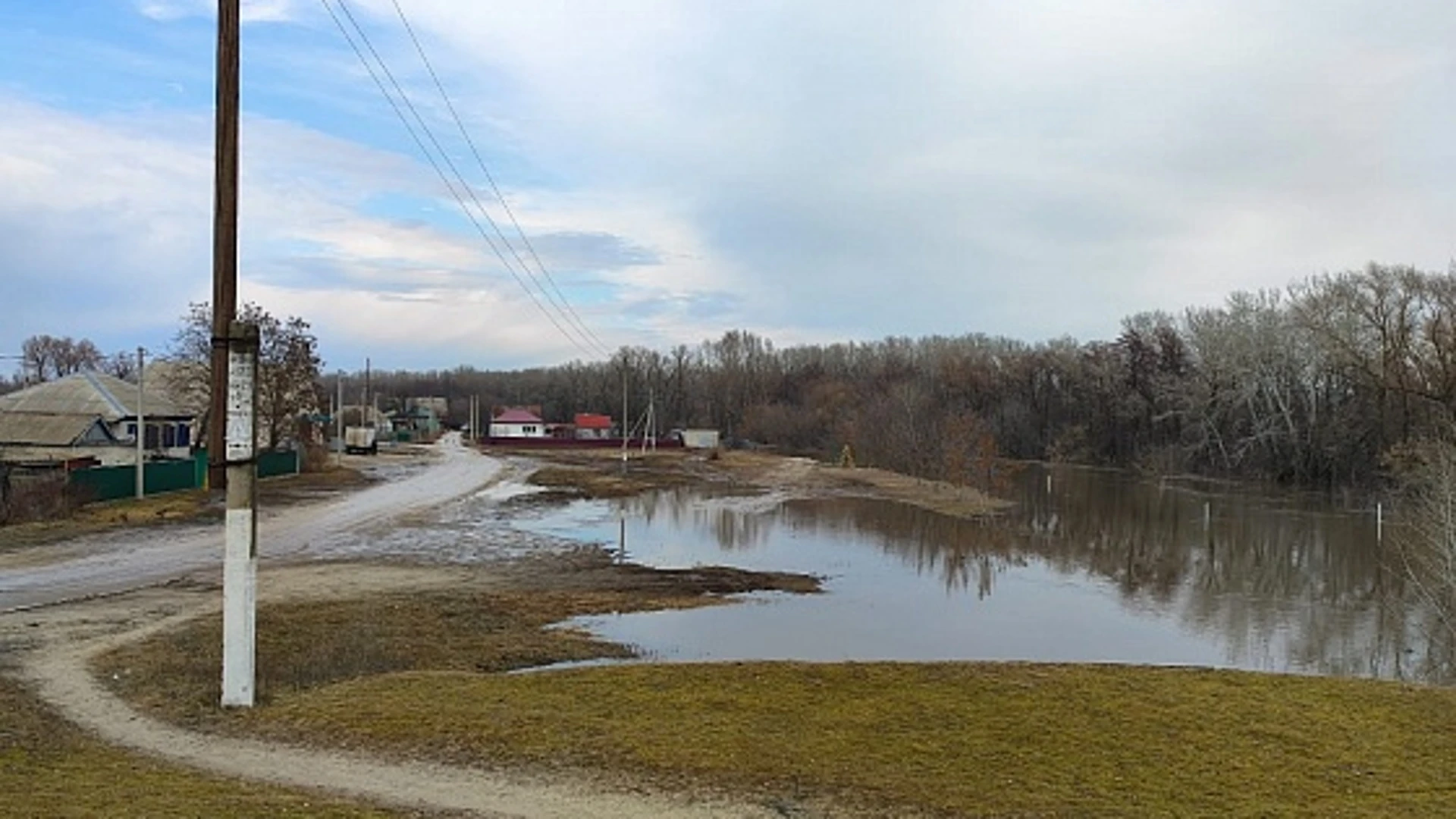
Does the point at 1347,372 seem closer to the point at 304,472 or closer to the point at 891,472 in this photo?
the point at 891,472

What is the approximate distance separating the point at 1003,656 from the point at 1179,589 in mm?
11280

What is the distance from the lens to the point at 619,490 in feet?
172

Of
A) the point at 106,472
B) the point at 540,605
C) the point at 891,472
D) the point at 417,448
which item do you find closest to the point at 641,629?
the point at 540,605

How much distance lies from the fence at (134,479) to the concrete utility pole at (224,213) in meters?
19.8

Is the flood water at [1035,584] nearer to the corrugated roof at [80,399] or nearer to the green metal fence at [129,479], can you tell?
the green metal fence at [129,479]

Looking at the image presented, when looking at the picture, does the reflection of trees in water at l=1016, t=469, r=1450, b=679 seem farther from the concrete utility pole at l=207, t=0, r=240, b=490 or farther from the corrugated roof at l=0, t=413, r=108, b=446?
the corrugated roof at l=0, t=413, r=108, b=446

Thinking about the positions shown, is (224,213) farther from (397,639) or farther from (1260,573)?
(1260,573)

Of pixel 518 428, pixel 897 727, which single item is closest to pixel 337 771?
pixel 897 727

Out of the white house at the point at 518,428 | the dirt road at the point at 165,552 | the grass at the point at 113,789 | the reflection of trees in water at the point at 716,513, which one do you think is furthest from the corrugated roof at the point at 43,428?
the white house at the point at 518,428

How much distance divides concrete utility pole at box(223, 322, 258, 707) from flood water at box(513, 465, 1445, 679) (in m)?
6.82

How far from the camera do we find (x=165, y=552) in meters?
24.2

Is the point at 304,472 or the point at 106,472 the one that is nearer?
the point at 106,472

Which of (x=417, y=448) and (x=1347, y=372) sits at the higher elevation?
(x=1347, y=372)

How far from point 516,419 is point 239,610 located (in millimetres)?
104352
